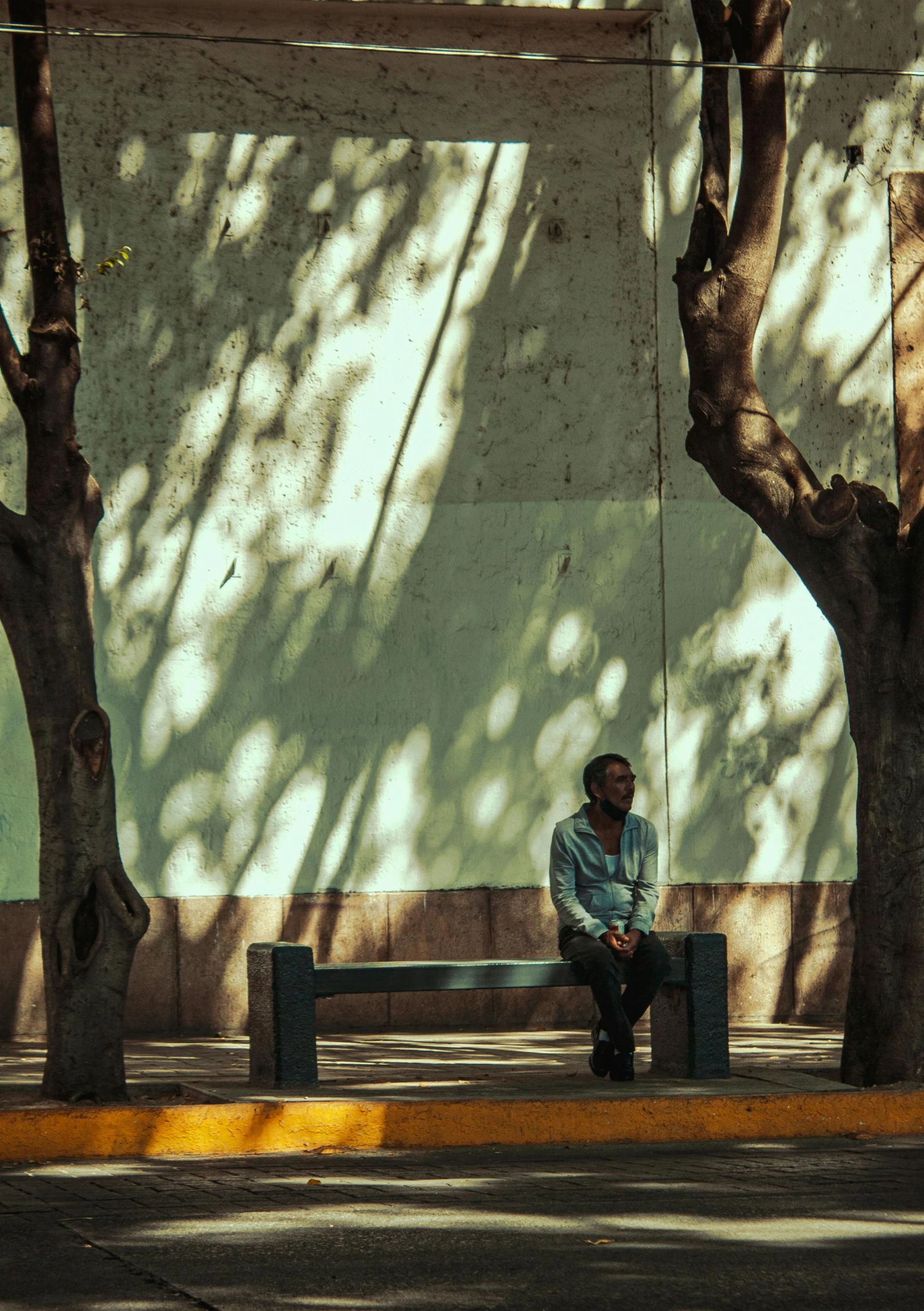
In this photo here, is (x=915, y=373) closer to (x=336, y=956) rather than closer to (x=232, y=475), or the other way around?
(x=232, y=475)

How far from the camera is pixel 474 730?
11148mm

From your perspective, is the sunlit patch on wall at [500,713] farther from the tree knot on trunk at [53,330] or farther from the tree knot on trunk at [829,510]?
the tree knot on trunk at [53,330]

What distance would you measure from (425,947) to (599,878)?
8.43 feet

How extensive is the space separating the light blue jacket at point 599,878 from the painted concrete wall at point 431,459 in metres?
2.46

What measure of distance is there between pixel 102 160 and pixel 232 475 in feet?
6.83

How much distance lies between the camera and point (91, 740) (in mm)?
7742

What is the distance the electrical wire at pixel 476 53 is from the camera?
28.5ft

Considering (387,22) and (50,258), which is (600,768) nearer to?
(50,258)

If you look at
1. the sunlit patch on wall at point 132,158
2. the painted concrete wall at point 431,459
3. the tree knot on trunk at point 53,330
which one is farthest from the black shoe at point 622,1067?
the sunlit patch on wall at point 132,158

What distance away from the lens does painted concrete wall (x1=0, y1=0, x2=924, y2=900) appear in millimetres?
10805

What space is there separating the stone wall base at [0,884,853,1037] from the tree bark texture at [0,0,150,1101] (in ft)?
9.03

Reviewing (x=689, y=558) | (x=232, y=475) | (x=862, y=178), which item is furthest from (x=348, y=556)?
(x=862, y=178)

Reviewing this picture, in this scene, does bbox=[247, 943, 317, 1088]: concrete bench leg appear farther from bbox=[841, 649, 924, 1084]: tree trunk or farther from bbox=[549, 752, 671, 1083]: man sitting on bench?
bbox=[841, 649, 924, 1084]: tree trunk

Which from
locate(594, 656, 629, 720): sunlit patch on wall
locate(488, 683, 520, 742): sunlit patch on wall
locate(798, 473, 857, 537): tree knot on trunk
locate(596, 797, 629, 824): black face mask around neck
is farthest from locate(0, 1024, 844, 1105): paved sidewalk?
locate(798, 473, 857, 537): tree knot on trunk
